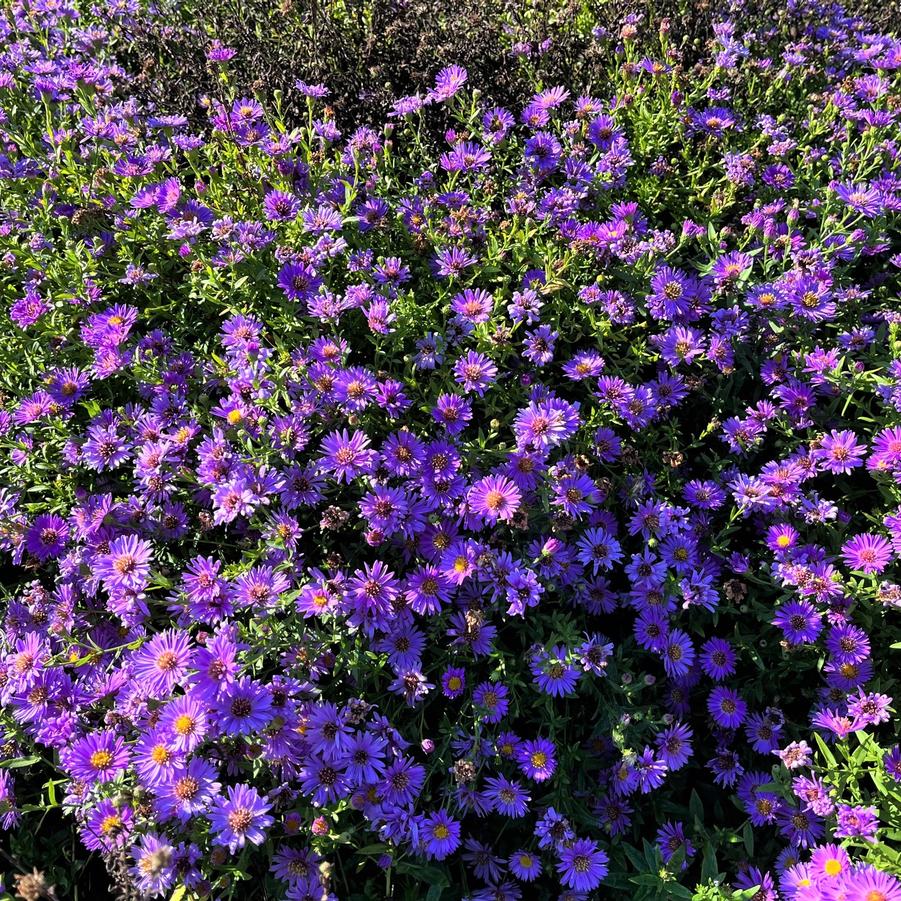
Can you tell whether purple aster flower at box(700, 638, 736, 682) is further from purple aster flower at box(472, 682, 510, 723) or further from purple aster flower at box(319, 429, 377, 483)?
purple aster flower at box(319, 429, 377, 483)

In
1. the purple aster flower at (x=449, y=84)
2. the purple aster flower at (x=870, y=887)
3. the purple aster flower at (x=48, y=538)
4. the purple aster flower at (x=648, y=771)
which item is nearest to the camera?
the purple aster flower at (x=870, y=887)

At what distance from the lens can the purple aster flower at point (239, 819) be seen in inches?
78.2

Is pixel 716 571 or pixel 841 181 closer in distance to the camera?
pixel 716 571

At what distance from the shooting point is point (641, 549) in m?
2.74

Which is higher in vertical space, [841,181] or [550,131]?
[550,131]

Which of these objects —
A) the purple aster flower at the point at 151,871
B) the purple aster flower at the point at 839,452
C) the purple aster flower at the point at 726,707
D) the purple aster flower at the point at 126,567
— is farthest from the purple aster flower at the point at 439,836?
the purple aster flower at the point at 839,452

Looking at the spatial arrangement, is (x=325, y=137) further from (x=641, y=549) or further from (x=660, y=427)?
(x=641, y=549)

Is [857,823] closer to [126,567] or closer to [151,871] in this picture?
[151,871]

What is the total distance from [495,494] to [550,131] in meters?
2.20

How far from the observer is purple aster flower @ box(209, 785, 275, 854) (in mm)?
1986

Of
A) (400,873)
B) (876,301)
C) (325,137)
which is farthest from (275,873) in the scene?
(876,301)

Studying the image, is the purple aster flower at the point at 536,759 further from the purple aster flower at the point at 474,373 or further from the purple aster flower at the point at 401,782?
the purple aster flower at the point at 474,373

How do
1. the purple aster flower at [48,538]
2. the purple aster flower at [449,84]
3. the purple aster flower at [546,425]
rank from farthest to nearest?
the purple aster flower at [449,84], the purple aster flower at [48,538], the purple aster flower at [546,425]

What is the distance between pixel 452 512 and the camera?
2400 mm
